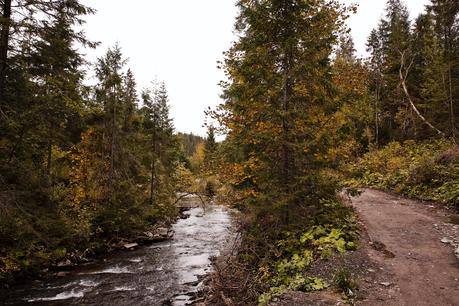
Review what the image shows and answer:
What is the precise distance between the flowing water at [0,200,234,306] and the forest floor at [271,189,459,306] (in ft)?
19.7

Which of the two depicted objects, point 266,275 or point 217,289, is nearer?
point 266,275

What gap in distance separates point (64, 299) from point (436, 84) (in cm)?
2680

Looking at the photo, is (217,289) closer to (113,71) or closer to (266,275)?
(266,275)

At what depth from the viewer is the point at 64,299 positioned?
11.7m

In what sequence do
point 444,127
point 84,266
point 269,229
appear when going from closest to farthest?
point 269,229 < point 84,266 < point 444,127

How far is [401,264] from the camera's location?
8.31 m

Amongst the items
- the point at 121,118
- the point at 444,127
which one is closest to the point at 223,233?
the point at 121,118

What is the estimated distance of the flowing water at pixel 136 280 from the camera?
11.7 meters

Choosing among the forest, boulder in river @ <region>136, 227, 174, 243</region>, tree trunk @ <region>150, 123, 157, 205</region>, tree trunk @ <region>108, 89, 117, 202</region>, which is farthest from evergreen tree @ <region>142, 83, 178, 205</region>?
the forest

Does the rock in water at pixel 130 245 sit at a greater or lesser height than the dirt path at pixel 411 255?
lesser

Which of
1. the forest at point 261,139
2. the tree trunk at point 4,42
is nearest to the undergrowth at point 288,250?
the forest at point 261,139

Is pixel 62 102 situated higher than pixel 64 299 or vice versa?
pixel 62 102

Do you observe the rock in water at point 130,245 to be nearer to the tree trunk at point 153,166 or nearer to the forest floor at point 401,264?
the tree trunk at point 153,166

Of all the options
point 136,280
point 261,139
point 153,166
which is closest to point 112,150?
point 153,166
